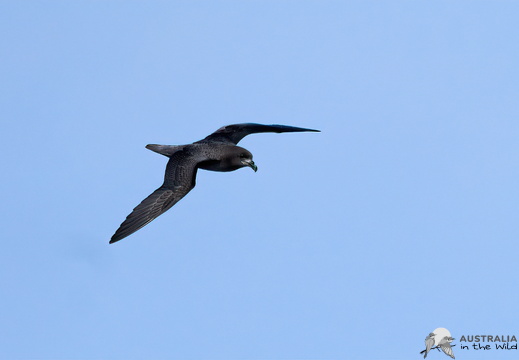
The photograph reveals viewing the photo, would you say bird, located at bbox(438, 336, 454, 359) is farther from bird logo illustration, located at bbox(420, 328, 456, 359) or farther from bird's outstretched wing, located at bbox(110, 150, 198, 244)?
bird's outstretched wing, located at bbox(110, 150, 198, 244)

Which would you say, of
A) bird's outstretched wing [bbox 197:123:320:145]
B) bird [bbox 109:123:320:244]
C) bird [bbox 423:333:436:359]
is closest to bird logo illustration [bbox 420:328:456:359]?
bird [bbox 423:333:436:359]

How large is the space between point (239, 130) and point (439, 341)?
310 inches

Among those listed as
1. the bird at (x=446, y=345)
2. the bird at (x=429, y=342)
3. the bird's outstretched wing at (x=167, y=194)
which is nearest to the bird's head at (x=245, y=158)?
the bird's outstretched wing at (x=167, y=194)

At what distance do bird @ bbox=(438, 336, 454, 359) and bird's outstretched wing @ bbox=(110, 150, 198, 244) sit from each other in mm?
7143

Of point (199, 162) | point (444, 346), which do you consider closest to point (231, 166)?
point (199, 162)

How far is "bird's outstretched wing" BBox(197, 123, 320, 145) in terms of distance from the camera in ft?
77.1

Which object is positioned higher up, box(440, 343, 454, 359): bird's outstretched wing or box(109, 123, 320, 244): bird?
box(109, 123, 320, 244): bird

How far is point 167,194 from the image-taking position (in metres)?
20.5

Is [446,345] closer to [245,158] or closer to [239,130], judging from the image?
[245,158]

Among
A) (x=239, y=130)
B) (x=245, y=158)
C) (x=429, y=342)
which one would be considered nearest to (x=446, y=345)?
(x=429, y=342)

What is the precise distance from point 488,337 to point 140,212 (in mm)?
8696

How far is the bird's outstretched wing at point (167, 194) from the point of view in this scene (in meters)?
19.6

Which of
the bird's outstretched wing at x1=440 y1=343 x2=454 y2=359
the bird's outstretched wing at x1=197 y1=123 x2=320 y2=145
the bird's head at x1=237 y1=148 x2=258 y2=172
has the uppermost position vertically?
the bird's outstretched wing at x1=197 y1=123 x2=320 y2=145

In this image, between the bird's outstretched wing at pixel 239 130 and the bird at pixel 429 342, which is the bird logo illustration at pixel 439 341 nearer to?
the bird at pixel 429 342
